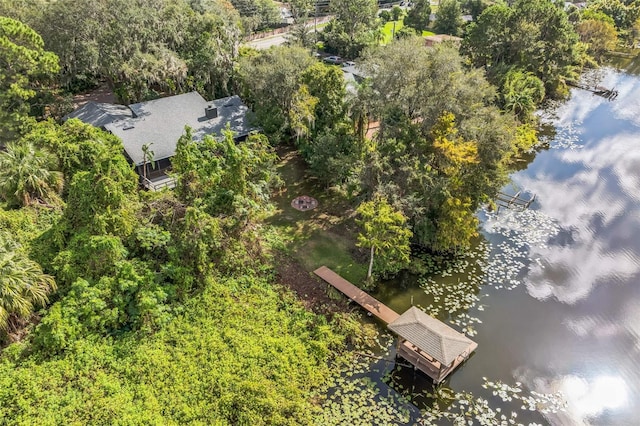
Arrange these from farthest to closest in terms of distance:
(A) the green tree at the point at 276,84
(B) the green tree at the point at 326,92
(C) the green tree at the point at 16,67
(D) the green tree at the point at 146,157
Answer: (A) the green tree at the point at 276,84 → (B) the green tree at the point at 326,92 → (C) the green tree at the point at 16,67 → (D) the green tree at the point at 146,157

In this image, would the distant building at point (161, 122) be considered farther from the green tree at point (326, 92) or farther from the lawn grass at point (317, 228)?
the lawn grass at point (317, 228)

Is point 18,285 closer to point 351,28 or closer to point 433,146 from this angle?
point 433,146

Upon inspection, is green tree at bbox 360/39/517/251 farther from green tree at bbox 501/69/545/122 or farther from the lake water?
green tree at bbox 501/69/545/122

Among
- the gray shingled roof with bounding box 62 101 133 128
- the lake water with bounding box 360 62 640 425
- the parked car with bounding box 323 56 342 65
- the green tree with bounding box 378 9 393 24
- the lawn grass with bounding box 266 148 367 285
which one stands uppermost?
the green tree with bounding box 378 9 393 24

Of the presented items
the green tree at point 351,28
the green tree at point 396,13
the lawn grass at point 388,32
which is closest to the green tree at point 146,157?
the green tree at point 351,28

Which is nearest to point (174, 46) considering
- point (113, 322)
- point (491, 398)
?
point (113, 322)

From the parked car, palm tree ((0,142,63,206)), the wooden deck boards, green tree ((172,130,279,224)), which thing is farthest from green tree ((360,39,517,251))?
the parked car
